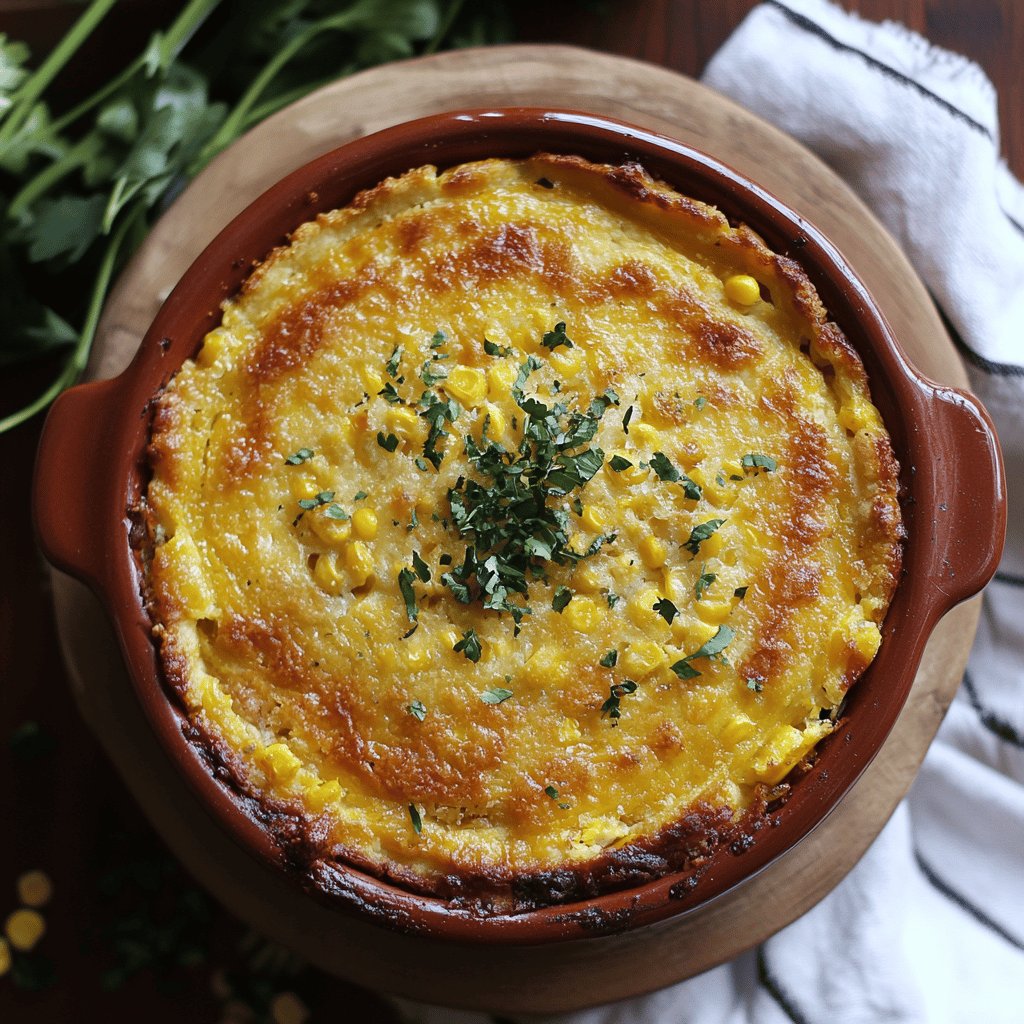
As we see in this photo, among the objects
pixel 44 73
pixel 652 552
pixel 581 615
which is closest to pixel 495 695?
pixel 581 615

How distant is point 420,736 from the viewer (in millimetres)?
2467

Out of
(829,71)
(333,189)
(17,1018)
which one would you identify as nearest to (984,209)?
(829,71)

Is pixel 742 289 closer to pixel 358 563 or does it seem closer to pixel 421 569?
pixel 421 569

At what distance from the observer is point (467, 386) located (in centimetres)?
251

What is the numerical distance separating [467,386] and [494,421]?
109 mm

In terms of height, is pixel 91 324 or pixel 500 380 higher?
pixel 500 380

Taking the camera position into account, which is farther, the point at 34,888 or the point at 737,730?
the point at 34,888

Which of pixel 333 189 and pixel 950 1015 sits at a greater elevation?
pixel 333 189

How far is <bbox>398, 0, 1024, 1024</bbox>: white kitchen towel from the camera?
125 inches

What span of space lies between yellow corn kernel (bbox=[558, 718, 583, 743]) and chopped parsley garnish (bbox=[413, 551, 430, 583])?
453 mm

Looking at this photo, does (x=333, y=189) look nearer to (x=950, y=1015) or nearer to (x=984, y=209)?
(x=984, y=209)

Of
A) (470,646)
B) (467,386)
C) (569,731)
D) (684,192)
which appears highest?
(684,192)

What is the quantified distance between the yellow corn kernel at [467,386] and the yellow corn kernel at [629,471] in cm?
33

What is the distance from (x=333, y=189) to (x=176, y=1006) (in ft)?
8.59
